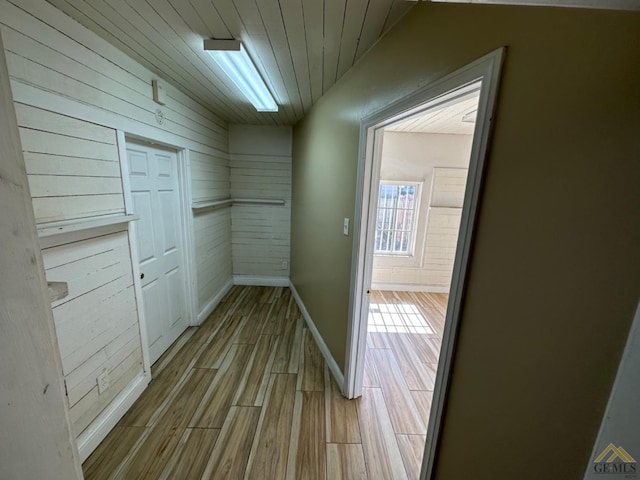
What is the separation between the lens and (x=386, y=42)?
1363mm

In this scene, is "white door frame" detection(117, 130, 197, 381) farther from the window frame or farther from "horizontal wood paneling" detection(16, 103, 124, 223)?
the window frame

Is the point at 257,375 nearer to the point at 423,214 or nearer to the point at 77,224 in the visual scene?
the point at 77,224

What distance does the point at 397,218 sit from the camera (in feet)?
14.2

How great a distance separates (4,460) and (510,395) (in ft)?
3.68

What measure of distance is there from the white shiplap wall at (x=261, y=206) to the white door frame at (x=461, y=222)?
8.01 feet

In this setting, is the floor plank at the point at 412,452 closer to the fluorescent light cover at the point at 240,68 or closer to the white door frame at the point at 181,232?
the white door frame at the point at 181,232

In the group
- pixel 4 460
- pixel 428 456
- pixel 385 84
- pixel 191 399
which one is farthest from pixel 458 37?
pixel 191 399

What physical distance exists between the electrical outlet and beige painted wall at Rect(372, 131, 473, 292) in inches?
141

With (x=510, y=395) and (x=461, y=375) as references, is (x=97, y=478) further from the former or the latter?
(x=510, y=395)

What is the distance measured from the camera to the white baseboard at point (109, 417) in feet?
5.01

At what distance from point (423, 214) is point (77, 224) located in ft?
13.6

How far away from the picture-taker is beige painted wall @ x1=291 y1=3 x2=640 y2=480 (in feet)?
1.62

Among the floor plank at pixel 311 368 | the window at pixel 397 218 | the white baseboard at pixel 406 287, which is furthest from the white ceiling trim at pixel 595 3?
the white baseboard at pixel 406 287

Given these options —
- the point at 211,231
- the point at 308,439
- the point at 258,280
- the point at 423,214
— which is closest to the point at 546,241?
the point at 308,439
